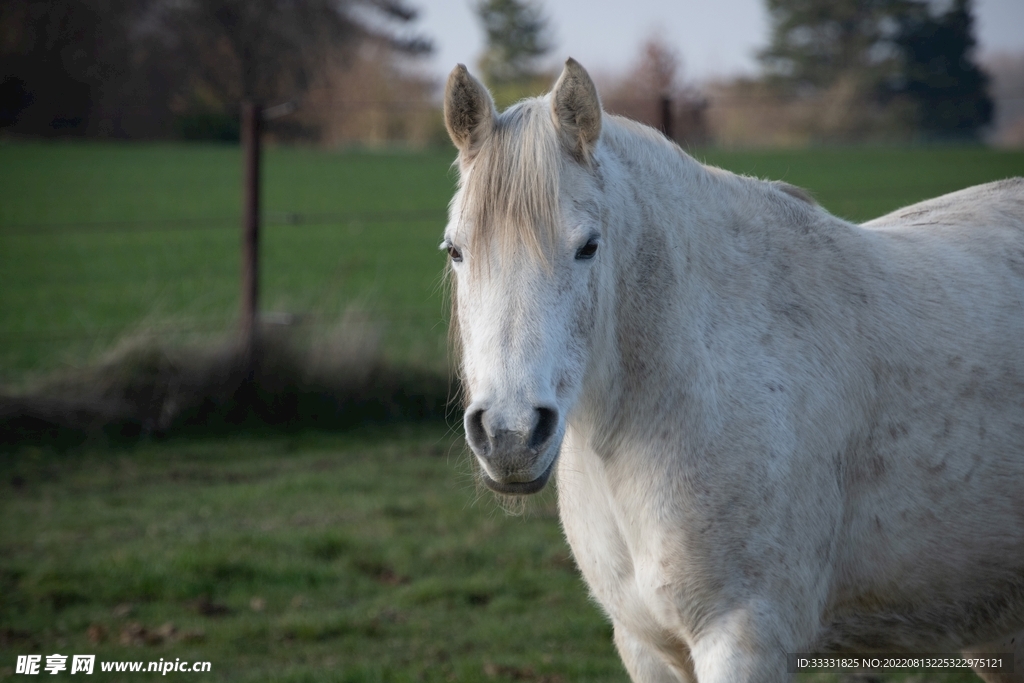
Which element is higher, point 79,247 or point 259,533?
point 79,247

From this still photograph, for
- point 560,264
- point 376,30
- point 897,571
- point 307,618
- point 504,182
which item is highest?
point 376,30

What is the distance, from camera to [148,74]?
31719 mm

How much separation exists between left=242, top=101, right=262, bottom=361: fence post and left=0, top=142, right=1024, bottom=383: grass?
182 mm

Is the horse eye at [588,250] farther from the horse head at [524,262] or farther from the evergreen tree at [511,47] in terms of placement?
the evergreen tree at [511,47]

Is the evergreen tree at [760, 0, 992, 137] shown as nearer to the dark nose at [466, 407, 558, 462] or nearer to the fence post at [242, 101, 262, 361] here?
the fence post at [242, 101, 262, 361]

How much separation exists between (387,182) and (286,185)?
2897 millimetres

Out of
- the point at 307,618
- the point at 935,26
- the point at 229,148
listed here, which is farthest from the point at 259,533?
the point at 229,148

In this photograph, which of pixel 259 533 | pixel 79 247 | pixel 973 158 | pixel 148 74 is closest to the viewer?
pixel 259 533

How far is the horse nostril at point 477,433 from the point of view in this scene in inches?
67.0

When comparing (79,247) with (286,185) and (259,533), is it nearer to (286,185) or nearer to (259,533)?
(286,185)

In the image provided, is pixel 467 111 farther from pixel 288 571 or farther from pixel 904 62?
pixel 904 62

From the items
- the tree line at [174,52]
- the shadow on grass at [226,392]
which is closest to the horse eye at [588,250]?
the shadow on grass at [226,392]

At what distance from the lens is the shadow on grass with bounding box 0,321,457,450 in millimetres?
6402

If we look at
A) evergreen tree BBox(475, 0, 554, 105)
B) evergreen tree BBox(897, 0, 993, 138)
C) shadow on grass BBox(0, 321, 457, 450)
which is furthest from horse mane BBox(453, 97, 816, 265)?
evergreen tree BBox(475, 0, 554, 105)
